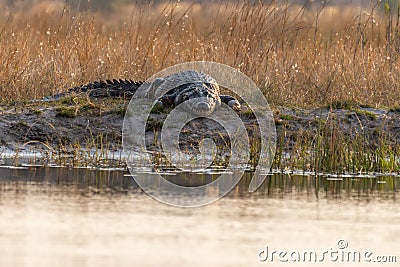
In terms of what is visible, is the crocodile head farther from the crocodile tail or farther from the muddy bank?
the crocodile tail

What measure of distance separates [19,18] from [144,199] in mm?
10946

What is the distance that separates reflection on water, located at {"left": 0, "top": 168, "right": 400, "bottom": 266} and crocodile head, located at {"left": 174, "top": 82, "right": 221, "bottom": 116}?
267 cm

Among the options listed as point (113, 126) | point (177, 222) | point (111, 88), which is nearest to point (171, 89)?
point (111, 88)

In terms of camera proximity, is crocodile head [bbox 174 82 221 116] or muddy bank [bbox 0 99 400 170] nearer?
muddy bank [bbox 0 99 400 170]

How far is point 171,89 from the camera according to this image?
1146cm

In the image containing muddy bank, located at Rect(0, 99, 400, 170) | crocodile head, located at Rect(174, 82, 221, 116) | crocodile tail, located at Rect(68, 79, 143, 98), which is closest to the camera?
muddy bank, located at Rect(0, 99, 400, 170)

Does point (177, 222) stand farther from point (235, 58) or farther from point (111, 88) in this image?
point (235, 58)

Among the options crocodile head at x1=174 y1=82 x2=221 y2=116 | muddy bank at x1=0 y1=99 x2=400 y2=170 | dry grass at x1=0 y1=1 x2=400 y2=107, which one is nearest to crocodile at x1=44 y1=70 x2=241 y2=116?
crocodile head at x1=174 y1=82 x2=221 y2=116

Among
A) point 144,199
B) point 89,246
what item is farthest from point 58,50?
point 89,246

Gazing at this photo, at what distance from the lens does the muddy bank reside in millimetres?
10094

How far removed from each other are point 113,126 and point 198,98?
1016 millimetres

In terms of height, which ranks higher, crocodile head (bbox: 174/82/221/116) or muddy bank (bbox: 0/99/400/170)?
crocodile head (bbox: 174/82/221/116)

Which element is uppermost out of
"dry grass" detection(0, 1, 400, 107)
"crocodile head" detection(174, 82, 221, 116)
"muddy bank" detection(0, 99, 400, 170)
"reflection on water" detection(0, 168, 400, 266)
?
"dry grass" detection(0, 1, 400, 107)

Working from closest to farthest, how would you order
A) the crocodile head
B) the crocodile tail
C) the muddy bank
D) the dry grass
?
the muddy bank, the crocodile head, the crocodile tail, the dry grass
